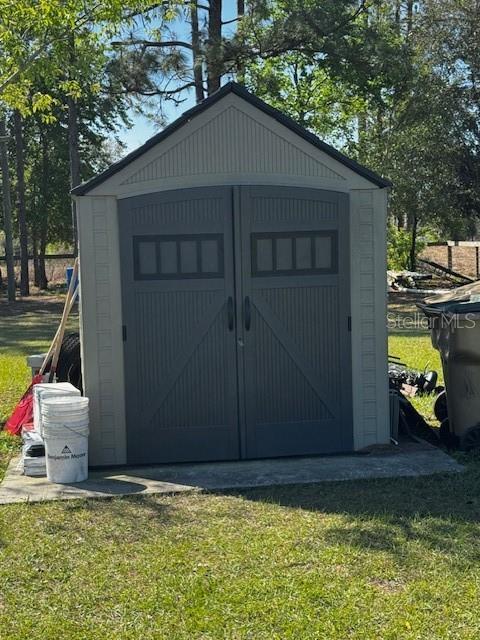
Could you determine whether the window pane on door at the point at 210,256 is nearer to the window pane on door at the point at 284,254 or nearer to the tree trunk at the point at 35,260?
the window pane on door at the point at 284,254

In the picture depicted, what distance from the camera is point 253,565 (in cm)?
424

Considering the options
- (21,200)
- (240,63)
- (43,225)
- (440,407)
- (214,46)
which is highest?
(214,46)

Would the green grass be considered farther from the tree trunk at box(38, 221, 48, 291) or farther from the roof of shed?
the tree trunk at box(38, 221, 48, 291)

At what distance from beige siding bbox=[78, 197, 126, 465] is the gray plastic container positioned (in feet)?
8.97

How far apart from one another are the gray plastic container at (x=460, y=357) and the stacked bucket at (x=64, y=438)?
3.11m

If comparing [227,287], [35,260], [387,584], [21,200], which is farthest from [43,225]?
[387,584]

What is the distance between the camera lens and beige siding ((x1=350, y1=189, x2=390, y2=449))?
258 inches

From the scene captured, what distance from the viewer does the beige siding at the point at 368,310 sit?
654 centimetres

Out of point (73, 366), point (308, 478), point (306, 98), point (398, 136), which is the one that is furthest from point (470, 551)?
point (306, 98)

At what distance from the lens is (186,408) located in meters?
6.45

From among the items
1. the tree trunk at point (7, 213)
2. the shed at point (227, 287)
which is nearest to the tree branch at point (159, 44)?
the tree trunk at point (7, 213)

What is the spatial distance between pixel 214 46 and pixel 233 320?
51.5ft

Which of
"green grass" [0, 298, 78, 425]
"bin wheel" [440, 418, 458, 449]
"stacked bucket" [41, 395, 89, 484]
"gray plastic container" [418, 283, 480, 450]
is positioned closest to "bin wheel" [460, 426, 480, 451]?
"gray plastic container" [418, 283, 480, 450]

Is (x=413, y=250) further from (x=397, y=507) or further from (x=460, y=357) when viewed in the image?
(x=397, y=507)
